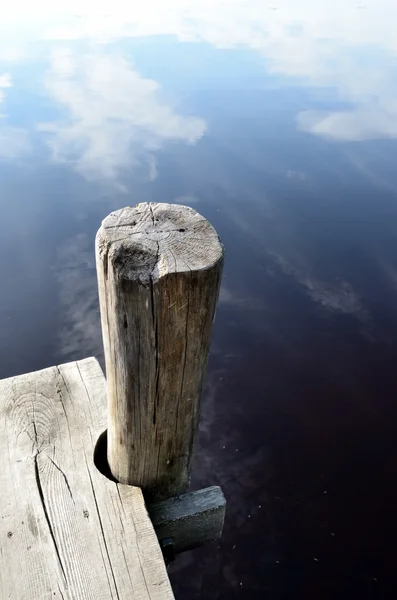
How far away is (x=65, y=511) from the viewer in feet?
5.12

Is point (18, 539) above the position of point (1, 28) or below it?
above

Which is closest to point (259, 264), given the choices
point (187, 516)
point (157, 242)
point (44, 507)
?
point (187, 516)

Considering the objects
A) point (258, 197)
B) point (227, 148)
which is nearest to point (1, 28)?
point (227, 148)

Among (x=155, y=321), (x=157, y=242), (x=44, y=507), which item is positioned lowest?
(x=44, y=507)

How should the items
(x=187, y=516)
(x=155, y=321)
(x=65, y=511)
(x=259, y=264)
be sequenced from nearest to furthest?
(x=155, y=321), (x=65, y=511), (x=187, y=516), (x=259, y=264)

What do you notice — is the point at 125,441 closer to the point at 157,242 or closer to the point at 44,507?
the point at 44,507

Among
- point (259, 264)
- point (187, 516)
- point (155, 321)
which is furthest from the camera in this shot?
point (259, 264)

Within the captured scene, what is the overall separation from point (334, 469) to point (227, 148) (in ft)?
27.4

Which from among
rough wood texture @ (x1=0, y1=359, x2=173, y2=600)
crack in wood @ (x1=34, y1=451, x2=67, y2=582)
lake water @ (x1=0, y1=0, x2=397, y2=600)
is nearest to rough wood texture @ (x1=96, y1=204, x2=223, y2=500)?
rough wood texture @ (x1=0, y1=359, x2=173, y2=600)

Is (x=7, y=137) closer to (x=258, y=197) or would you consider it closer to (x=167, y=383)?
(x=258, y=197)

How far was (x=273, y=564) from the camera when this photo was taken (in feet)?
17.6

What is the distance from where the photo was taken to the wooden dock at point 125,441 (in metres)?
1.25

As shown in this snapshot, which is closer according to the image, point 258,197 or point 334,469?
point 334,469

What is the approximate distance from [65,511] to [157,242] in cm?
95
